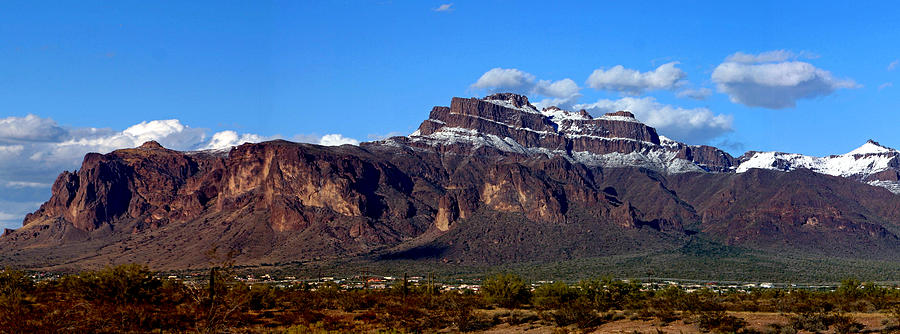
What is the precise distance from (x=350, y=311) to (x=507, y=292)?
1973cm

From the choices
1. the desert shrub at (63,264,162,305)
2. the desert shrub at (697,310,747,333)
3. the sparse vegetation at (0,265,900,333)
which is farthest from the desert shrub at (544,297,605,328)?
the desert shrub at (63,264,162,305)

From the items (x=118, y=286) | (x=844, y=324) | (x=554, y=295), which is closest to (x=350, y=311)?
(x=118, y=286)

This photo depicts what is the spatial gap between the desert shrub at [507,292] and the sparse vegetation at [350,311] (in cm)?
41

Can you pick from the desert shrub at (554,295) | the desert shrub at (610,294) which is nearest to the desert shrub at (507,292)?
the desert shrub at (554,295)

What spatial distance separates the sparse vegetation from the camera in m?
41.5

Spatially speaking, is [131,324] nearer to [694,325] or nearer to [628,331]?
[628,331]

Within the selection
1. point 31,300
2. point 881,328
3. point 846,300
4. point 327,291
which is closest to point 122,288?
point 31,300

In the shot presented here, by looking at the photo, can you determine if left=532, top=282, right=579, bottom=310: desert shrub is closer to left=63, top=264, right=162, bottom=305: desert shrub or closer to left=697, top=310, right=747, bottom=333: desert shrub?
left=697, top=310, right=747, bottom=333: desert shrub

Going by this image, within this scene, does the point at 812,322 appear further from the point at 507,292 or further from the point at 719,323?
the point at 507,292

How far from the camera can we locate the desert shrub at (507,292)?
79438 mm

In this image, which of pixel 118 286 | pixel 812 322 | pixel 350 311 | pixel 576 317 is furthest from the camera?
pixel 350 311

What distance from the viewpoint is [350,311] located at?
6731 cm

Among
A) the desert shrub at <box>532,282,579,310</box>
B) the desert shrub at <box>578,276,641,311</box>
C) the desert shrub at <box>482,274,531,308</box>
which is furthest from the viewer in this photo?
the desert shrub at <box>482,274,531,308</box>

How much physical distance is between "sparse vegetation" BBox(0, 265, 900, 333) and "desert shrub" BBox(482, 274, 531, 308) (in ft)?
1.34
